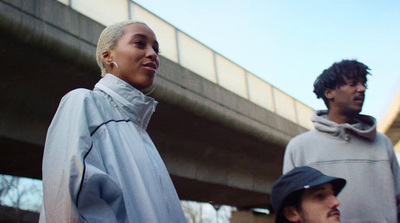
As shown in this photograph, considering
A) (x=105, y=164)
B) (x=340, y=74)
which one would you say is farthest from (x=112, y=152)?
(x=340, y=74)

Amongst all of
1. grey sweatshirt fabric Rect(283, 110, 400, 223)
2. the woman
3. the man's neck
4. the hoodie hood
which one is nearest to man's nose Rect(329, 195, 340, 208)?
grey sweatshirt fabric Rect(283, 110, 400, 223)

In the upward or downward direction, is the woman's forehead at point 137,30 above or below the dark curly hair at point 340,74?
below

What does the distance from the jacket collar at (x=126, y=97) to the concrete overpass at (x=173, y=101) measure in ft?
14.4

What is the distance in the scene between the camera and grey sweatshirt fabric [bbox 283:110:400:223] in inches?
117

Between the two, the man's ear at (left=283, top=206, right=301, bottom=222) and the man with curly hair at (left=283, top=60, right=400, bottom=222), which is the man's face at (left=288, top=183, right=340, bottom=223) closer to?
the man's ear at (left=283, top=206, right=301, bottom=222)

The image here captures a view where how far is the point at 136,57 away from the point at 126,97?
29 centimetres

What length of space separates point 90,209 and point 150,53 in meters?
1.05

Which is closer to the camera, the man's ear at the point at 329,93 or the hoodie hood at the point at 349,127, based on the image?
the hoodie hood at the point at 349,127

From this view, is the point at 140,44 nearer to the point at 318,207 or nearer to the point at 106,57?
the point at 106,57

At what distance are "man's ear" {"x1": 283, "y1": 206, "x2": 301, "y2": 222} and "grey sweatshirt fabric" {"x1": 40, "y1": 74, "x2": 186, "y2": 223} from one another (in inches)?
40.4

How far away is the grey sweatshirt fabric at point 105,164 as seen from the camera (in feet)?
4.97

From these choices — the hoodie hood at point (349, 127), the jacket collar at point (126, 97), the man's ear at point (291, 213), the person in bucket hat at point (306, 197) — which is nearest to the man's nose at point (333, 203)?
the person in bucket hat at point (306, 197)

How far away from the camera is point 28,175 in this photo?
9.79 metres

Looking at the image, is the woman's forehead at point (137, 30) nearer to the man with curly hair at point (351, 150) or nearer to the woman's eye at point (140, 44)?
the woman's eye at point (140, 44)
